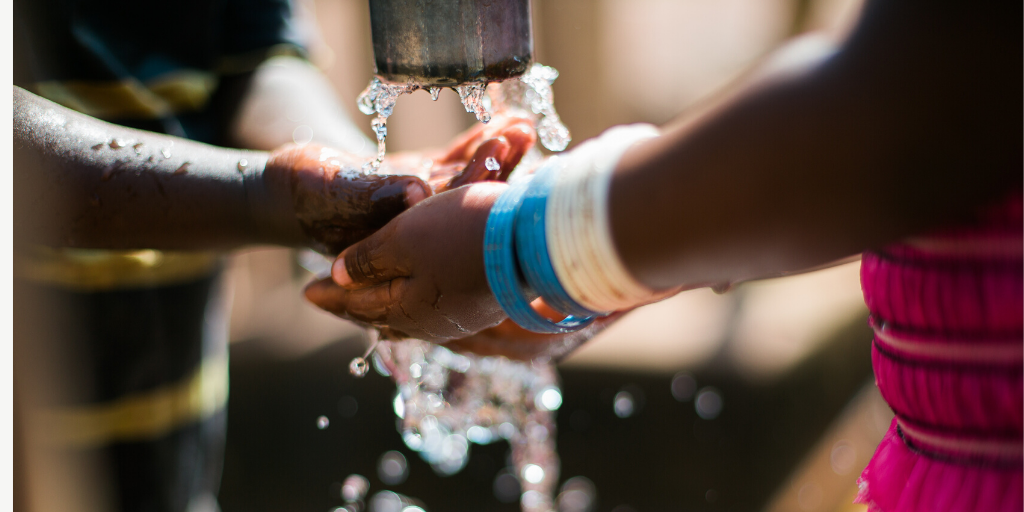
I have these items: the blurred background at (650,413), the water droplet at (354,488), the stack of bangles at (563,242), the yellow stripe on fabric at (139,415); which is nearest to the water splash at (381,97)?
the stack of bangles at (563,242)

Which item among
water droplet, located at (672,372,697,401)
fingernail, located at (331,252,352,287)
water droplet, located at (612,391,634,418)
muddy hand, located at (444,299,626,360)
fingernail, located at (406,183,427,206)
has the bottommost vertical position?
water droplet, located at (612,391,634,418)

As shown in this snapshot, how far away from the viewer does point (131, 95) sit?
4.36ft

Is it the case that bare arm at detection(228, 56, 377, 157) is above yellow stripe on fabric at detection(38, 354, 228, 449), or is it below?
above

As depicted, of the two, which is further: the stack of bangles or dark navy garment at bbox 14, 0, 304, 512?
dark navy garment at bbox 14, 0, 304, 512

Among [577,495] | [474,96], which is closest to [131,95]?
[474,96]

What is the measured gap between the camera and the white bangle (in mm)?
835

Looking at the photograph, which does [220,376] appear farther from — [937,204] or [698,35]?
[698,35]

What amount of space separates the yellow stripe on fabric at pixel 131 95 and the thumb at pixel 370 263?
52cm

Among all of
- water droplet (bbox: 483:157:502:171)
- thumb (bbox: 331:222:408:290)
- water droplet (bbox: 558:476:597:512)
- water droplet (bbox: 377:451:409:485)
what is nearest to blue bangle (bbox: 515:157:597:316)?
thumb (bbox: 331:222:408:290)

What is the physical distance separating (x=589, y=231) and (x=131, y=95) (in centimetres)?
94

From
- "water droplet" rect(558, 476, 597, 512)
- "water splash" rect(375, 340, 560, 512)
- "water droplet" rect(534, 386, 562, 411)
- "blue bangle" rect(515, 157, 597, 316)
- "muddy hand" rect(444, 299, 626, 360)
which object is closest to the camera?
"blue bangle" rect(515, 157, 597, 316)

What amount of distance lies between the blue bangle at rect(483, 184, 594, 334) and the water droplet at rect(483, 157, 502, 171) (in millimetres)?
294

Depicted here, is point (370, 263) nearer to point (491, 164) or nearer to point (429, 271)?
point (429, 271)

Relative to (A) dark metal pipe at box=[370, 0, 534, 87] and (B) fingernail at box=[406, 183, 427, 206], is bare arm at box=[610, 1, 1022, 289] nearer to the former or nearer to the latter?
(A) dark metal pipe at box=[370, 0, 534, 87]
